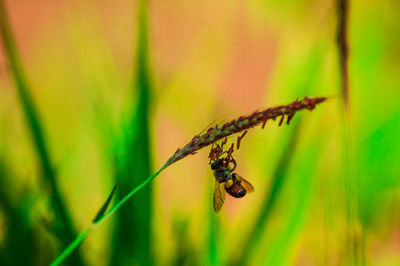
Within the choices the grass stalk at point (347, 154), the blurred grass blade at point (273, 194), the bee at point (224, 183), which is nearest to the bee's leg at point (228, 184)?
the bee at point (224, 183)

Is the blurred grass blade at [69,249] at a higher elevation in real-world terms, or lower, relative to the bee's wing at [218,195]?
lower

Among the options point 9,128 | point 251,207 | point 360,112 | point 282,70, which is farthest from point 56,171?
point 360,112

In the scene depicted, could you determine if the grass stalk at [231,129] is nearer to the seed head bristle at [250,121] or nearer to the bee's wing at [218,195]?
the seed head bristle at [250,121]

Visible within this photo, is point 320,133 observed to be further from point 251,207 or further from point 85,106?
point 85,106

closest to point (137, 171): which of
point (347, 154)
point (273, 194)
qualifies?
point (273, 194)

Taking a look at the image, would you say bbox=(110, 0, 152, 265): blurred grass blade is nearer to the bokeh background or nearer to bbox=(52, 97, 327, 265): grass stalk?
the bokeh background

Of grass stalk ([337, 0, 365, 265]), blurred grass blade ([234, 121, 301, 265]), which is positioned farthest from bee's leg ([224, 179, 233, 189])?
grass stalk ([337, 0, 365, 265])
